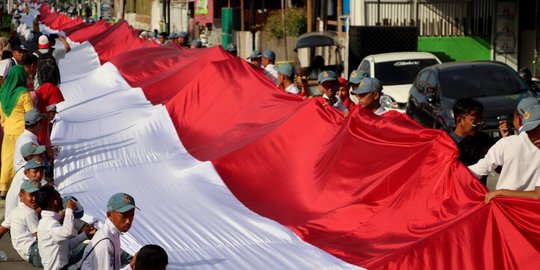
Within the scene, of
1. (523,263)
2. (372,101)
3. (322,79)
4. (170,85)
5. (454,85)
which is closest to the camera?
(523,263)

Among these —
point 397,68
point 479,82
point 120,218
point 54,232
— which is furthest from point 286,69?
point 120,218

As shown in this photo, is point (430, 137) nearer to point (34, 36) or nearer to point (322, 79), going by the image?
point (322, 79)

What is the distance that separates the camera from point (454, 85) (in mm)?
17172

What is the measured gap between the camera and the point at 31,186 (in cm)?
910

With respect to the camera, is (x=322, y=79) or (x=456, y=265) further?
(x=322, y=79)

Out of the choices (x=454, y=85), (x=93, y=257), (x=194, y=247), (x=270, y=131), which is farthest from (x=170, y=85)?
(x=93, y=257)

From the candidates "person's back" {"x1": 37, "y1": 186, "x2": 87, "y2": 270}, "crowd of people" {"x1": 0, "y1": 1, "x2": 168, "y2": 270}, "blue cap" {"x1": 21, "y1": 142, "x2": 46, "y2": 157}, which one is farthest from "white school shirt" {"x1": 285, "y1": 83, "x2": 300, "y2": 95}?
"person's back" {"x1": 37, "y1": 186, "x2": 87, "y2": 270}

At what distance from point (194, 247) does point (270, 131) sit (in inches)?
125

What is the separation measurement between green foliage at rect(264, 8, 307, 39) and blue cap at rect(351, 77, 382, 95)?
2384cm

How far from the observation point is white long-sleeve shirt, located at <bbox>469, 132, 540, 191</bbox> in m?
7.74

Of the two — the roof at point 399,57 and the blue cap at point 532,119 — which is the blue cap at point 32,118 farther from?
the roof at point 399,57

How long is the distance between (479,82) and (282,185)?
692 cm

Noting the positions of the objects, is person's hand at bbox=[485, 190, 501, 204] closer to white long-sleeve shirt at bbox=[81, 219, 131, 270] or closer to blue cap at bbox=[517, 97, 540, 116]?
blue cap at bbox=[517, 97, 540, 116]

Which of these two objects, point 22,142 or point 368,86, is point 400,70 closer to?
point 368,86
